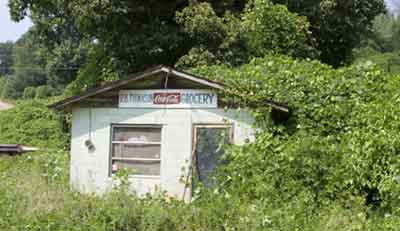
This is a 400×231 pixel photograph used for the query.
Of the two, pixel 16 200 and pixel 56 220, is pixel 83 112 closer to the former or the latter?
pixel 16 200

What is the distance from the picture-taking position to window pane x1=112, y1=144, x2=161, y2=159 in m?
11.9

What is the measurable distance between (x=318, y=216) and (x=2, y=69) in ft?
361

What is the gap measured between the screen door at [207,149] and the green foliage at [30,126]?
17.3 meters

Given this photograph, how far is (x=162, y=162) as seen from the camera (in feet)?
38.8

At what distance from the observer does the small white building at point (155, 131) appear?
1166cm

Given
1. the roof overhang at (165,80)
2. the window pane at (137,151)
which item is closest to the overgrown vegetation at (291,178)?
the roof overhang at (165,80)

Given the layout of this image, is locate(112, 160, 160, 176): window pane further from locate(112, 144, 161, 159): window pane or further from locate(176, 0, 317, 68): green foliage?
locate(176, 0, 317, 68): green foliage

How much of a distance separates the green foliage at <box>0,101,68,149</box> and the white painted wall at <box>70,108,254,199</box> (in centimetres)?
1566

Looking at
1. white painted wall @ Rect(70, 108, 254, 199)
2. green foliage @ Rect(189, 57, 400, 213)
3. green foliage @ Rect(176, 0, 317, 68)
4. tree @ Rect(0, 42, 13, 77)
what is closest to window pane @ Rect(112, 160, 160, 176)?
white painted wall @ Rect(70, 108, 254, 199)

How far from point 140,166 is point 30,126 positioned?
2086 centimetres

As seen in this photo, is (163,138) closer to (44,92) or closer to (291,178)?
(291,178)

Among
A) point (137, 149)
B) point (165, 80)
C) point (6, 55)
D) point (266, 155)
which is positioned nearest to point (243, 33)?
point (165, 80)

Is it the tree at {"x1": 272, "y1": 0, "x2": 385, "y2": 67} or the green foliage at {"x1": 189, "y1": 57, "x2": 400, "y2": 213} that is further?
the tree at {"x1": 272, "y1": 0, "x2": 385, "y2": 67}

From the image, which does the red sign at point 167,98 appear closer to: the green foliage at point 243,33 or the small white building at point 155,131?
the small white building at point 155,131
